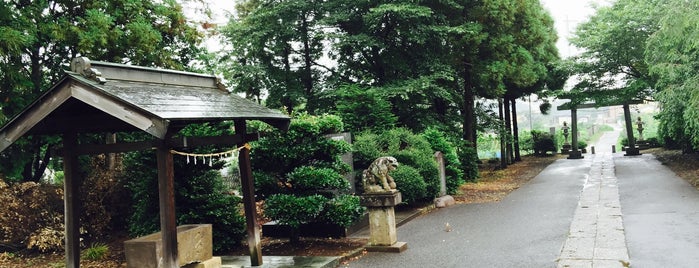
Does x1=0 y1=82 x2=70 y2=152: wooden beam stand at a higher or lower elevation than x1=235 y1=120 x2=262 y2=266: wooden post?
higher

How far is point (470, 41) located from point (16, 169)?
14677 millimetres

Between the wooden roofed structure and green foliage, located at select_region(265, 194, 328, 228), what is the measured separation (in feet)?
3.95

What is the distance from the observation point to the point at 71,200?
661 cm

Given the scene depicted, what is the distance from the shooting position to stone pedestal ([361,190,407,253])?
8.13m

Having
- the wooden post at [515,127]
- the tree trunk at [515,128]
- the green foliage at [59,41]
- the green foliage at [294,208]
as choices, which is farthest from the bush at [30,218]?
the tree trunk at [515,128]

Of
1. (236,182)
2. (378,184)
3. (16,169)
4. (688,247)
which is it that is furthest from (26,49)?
(688,247)

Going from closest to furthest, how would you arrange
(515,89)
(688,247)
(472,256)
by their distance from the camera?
(688,247) → (472,256) → (515,89)

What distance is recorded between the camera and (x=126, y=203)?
1110 cm

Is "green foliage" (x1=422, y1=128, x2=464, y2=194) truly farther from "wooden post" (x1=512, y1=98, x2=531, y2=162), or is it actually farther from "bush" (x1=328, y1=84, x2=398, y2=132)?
"wooden post" (x1=512, y1=98, x2=531, y2=162)

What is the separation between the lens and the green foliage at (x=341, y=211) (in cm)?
868

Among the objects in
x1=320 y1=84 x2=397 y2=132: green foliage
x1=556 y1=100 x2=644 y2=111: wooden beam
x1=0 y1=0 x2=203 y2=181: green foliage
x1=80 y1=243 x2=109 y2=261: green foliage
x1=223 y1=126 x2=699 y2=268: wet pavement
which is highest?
x1=0 y1=0 x2=203 y2=181: green foliage

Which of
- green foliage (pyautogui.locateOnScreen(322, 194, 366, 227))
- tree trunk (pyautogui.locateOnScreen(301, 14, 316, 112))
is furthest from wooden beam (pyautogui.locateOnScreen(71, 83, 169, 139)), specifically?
tree trunk (pyautogui.locateOnScreen(301, 14, 316, 112))

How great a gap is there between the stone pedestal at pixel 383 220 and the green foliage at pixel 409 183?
4.26 meters

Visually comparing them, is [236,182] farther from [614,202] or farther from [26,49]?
[614,202]
